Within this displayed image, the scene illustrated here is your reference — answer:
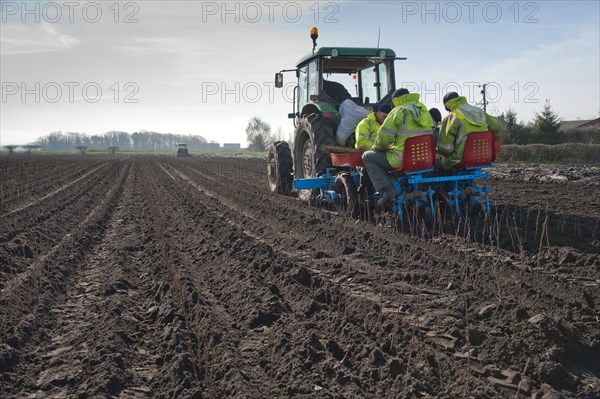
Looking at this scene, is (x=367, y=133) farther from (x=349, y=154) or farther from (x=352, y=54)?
(x=352, y=54)

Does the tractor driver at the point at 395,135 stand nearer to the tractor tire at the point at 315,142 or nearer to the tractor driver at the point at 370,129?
the tractor driver at the point at 370,129

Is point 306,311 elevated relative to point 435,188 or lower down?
lower down

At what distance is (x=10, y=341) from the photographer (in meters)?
4.03

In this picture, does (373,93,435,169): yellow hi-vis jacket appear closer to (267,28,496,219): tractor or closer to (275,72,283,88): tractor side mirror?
(267,28,496,219): tractor

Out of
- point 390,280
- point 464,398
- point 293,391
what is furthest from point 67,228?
point 464,398

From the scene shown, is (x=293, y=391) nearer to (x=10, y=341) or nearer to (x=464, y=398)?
(x=464, y=398)

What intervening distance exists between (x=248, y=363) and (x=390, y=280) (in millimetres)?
1994

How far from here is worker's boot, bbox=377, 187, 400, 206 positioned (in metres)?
7.38

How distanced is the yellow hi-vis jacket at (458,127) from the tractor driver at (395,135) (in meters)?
0.31

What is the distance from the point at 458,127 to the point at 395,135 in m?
0.94

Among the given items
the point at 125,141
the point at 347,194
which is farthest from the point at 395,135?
the point at 125,141

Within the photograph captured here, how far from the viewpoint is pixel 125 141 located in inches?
6196

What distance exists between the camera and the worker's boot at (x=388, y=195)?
738 cm

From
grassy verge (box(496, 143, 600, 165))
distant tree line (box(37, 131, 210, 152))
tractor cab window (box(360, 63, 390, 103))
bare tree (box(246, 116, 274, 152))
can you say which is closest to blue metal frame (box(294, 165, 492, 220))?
tractor cab window (box(360, 63, 390, 103))
